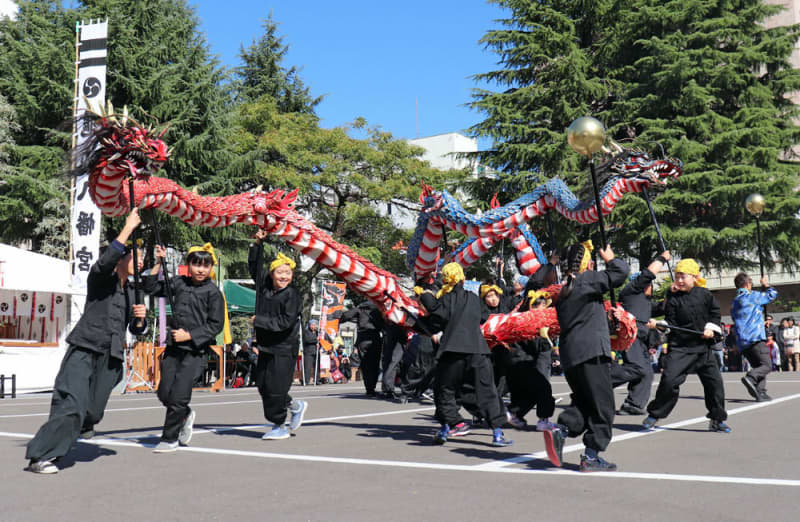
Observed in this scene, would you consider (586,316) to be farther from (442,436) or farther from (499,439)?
(442,436)

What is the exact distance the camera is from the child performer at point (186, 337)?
6.86m

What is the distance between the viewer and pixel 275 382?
763 cm

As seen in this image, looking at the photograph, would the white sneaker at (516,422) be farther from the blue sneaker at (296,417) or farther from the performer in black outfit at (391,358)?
the performer in black outfit at (391,358)

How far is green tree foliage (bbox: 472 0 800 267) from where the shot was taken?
2611 centimetres

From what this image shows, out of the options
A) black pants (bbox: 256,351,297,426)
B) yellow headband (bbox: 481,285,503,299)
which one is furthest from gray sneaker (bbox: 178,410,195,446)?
yellow headband (bbox: 481,285,503,299)

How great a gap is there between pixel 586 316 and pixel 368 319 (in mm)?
8884

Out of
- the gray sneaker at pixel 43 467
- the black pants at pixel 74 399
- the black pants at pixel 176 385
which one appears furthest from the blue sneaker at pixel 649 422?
the gray sneaker at pixel 43 467

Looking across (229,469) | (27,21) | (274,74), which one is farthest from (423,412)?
(274,74)

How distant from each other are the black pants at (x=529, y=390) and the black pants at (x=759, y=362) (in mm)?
4896

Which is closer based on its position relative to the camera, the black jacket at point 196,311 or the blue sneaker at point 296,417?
the black jacket at point 196,311

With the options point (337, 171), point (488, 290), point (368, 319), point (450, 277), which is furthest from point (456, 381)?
point (337, 171)

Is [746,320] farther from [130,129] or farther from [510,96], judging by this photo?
[510,96]

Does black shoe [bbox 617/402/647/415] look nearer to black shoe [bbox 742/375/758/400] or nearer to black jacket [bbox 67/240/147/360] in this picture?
black shoe [bbox 742/375/758/400]

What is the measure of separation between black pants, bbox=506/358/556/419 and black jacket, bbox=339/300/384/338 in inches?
237
